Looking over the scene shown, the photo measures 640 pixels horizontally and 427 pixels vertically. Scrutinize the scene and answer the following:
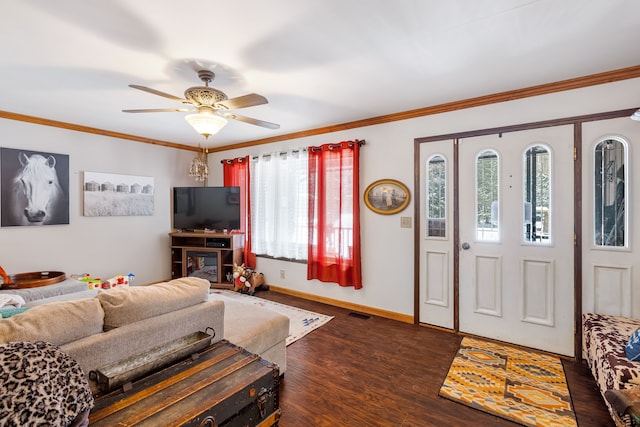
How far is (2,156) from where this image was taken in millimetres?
3443

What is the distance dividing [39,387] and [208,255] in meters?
4.18

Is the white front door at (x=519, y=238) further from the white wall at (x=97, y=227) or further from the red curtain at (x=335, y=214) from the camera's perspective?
the white wall at (x=97, y=227)

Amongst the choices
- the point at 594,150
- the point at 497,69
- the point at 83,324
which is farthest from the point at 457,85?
the point at 83,324

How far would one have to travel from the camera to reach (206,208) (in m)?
5.02

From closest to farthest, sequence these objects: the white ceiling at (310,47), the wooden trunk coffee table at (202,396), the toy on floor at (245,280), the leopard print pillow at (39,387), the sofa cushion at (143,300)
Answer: the leopard print pillow at (39,387) → the wooden trunk coffee table at (202,396) → the sofa cushion at (143,300) → the white ceiling at (310,47) → the toy on floor at (245,280)

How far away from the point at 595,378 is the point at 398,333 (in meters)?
1.55

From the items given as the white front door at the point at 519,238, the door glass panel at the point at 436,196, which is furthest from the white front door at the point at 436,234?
the white front door at the point at 519,238

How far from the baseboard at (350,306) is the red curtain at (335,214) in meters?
0.29

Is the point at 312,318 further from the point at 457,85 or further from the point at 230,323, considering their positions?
the point at 457,85

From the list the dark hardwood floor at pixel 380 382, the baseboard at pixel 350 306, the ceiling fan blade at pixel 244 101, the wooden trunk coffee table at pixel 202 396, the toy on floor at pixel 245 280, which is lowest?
the dark hardwood floor at pixel 380 382

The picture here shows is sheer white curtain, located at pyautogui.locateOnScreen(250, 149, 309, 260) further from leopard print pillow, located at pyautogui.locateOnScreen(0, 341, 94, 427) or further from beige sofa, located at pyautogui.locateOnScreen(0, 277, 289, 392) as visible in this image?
leopard print pillow, located at pyautogui.locateOnScreen(0, 341, 94, 427)

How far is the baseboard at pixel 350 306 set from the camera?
3.57 meters

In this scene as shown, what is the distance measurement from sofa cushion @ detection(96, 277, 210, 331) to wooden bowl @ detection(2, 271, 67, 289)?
2569mm

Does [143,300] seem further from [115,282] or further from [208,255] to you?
[208,255]
